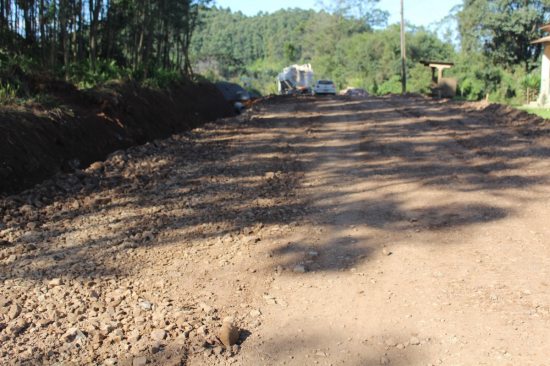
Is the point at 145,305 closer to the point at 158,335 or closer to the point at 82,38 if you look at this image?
the point at 158,335

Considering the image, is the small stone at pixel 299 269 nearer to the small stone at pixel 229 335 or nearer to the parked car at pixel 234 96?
the small stone at pixel 229 335

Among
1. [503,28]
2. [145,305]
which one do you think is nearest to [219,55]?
[503,28]

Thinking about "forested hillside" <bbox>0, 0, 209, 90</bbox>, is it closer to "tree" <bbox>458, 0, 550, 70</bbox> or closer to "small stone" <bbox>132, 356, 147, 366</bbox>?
"small stone" <bbox>132, 356, 147, 366</bbox>

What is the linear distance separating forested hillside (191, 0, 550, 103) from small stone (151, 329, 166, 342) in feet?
82.3

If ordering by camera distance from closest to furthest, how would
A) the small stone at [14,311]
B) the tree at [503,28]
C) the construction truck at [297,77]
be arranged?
the small stone at [14,311]
the tree at [503,28]
the construction truck at [297,77]

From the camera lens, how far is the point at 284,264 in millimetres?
4941

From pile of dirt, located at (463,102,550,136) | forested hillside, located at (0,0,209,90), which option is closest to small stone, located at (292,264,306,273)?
forested hillside, located at (0,0,209,90)

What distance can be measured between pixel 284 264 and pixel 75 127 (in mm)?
5991

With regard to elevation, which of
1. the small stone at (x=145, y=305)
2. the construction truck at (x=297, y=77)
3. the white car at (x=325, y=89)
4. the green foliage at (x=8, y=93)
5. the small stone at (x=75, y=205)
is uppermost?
the construction truck at (x=297, y=77)

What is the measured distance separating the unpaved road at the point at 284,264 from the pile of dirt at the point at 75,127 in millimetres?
477

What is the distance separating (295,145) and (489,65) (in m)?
36.9

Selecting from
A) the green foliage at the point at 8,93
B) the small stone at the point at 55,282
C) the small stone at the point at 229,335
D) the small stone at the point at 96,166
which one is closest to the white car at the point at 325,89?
the green foliage at the point at 8,93

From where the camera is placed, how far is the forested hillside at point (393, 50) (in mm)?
40312

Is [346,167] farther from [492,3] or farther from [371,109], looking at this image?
[492,3]
